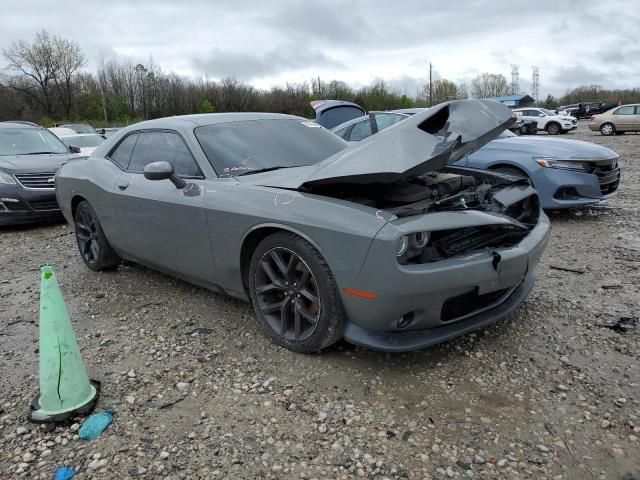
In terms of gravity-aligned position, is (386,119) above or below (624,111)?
above

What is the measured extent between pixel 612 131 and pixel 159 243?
23.6 m

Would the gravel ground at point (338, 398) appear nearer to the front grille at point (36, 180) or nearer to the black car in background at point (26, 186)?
the black car in background at point (26, 186)

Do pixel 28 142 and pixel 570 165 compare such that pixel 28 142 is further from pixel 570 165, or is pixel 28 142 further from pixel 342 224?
pixel 570 165

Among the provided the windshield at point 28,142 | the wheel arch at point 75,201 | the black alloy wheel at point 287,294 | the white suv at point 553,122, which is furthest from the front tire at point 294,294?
the white suv at point 553,122

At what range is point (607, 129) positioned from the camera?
72.6 feet

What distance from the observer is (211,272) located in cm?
339

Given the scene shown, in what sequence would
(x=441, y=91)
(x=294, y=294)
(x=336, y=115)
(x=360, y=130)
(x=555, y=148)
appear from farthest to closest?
(x=441, y=91) < (x=336, y=115) < (x=360, y=130) < (x=555, y=148) < (x=294, y=294)

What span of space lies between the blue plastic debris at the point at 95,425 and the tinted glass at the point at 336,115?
9.10m

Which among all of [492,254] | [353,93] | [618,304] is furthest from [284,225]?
[353,93]

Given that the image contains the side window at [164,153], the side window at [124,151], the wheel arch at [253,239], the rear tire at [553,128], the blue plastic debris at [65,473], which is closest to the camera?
the blue plastic debris at [65,473]

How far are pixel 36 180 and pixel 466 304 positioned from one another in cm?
654

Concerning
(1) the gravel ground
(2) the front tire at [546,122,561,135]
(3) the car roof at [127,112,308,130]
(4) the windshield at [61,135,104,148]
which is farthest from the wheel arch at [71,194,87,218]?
(2) the front tire at [546,122,561,135]

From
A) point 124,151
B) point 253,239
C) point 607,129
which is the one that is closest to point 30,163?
point 124,151

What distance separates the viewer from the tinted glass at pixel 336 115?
36.1 ft
